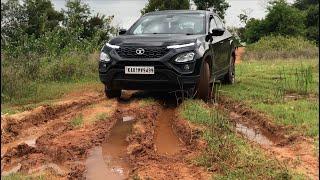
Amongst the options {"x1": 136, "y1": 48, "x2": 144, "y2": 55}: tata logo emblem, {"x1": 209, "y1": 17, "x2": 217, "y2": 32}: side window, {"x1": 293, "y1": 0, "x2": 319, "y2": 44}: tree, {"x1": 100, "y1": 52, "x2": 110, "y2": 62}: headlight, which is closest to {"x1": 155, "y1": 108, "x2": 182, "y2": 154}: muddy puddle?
{"x1": 136, "y1": 48, "x2": 144, "y2": 55}: tata logo emblem

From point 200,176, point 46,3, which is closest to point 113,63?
point 200,176

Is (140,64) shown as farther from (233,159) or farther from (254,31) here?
(254,31)

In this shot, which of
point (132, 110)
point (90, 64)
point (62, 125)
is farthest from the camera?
point (90, 64)

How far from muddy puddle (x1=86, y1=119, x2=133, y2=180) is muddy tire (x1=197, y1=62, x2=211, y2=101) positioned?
7.41ft

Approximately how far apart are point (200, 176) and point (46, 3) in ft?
120

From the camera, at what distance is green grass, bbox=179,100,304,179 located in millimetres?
4977

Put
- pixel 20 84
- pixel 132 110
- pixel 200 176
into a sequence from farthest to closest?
pixel 20 84 < pixel 132 110 < pixel 200 176

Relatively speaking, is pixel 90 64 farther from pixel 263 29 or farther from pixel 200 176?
pixel 263 29

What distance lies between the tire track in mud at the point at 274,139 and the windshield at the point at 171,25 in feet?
5.14

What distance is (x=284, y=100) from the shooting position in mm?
8820

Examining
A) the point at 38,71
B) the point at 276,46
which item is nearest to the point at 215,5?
the point at 276,46

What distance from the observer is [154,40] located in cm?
898

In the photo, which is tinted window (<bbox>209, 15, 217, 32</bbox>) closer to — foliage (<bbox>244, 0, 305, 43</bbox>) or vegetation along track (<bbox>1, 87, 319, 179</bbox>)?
vegetation along track (<bbox>1, 87, 319, 179</bbox>)

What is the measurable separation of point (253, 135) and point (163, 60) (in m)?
2.30
